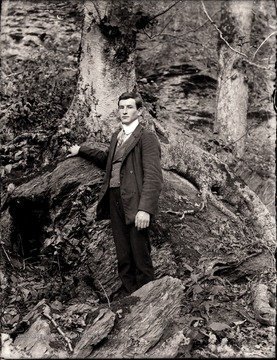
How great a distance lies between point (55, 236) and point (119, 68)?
281 cm

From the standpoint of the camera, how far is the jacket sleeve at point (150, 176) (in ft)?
16.5

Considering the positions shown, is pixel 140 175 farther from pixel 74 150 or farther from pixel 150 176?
pixel 74 150

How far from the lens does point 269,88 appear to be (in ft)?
46.6

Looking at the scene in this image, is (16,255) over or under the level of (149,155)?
under

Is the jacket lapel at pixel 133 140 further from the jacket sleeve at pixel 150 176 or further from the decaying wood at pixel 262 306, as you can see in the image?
the decaying wood at pixel 262 306

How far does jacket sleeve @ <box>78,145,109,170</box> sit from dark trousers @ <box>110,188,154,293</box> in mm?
1020

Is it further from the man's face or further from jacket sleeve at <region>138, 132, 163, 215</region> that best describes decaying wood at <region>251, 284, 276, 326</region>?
the man's face

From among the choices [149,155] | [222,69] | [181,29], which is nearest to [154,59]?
[181,29]

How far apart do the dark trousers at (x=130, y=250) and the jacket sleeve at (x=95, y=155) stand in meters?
1.02

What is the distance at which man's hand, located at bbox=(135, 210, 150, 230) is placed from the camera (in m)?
5.01

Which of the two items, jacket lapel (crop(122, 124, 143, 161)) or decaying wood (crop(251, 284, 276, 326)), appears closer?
decaying wood (crop(251, 284, 276, 326))

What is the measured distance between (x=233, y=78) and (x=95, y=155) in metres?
5.72

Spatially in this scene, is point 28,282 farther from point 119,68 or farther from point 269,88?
point 269,88

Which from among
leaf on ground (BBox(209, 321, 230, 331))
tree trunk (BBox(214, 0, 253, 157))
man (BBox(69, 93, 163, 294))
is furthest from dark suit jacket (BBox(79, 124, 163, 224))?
tree trunk (BBox(214, 0, 253, 157))
